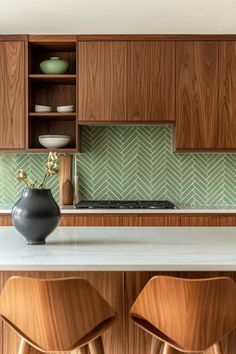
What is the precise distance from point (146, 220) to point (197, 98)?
117 centimetres

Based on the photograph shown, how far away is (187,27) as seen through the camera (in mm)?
3574

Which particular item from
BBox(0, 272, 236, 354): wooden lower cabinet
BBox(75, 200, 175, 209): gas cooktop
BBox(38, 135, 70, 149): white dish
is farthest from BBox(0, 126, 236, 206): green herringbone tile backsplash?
BBox(0, 272, 236, 354): wooden lower cabinet

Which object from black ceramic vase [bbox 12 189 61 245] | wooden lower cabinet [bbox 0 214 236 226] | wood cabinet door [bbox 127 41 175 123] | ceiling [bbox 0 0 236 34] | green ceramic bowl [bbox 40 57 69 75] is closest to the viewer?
black ceramic vase [bbox 12 189 61 245]

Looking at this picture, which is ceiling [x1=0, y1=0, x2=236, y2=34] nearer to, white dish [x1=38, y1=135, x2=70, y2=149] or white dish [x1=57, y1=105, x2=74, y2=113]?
white dish [x1=57, y1=105, x2=74, y2=113]

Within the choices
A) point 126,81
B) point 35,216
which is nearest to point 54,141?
point 126,81

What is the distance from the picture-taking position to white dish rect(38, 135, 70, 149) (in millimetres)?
3857

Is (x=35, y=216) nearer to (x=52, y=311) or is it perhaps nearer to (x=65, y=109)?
(x=52, y=311)

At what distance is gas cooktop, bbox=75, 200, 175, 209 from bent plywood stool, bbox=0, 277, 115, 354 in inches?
82.3

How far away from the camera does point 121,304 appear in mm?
1940

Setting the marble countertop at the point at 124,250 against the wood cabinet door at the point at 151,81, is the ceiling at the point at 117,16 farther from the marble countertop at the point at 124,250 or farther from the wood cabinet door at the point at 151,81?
the marble countertop at the point at 124,250

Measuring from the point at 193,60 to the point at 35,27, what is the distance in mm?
1387

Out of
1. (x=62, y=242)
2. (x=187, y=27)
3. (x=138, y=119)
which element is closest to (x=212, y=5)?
(x=187, y=27)

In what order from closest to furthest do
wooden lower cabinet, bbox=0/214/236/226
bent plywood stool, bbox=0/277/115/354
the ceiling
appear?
bent plywood stool, bbox=0/277/115/354
the ceiling
wooden lower cabinet, bbox=0/214/236/226

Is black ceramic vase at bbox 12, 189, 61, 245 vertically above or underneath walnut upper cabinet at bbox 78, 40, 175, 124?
underneath
